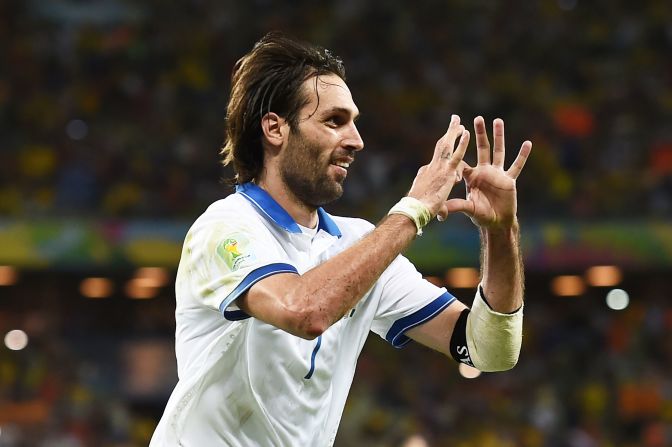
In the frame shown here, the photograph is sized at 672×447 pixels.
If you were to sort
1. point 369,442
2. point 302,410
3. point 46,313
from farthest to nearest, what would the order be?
point 46,313 < point 369,442 < point 302,410

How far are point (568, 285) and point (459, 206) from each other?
34.4 feet

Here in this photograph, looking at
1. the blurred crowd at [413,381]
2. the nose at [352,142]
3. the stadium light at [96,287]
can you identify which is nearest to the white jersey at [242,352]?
the nose at [352,142]

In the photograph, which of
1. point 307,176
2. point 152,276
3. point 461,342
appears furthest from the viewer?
point 152,276

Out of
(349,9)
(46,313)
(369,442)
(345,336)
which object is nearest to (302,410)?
(345,336)

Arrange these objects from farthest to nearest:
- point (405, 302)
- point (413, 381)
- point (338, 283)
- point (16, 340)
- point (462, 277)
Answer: point (462, 277), point (16, 340), point (413, 381), point (405, 302), point (338, 283)

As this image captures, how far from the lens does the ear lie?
3.72 metres

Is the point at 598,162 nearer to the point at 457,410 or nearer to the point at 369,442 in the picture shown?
the point at 457,410

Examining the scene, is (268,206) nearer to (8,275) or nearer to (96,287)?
(8,275)

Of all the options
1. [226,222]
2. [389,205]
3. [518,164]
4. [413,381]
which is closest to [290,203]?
[226,222]

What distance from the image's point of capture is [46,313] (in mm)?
13555

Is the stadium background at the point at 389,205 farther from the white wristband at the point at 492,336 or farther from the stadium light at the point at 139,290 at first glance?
the white wristband at the point at 492,336

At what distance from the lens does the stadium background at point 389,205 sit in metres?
12.2

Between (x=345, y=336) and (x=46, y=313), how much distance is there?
10.4 metres

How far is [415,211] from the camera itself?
127 inches
